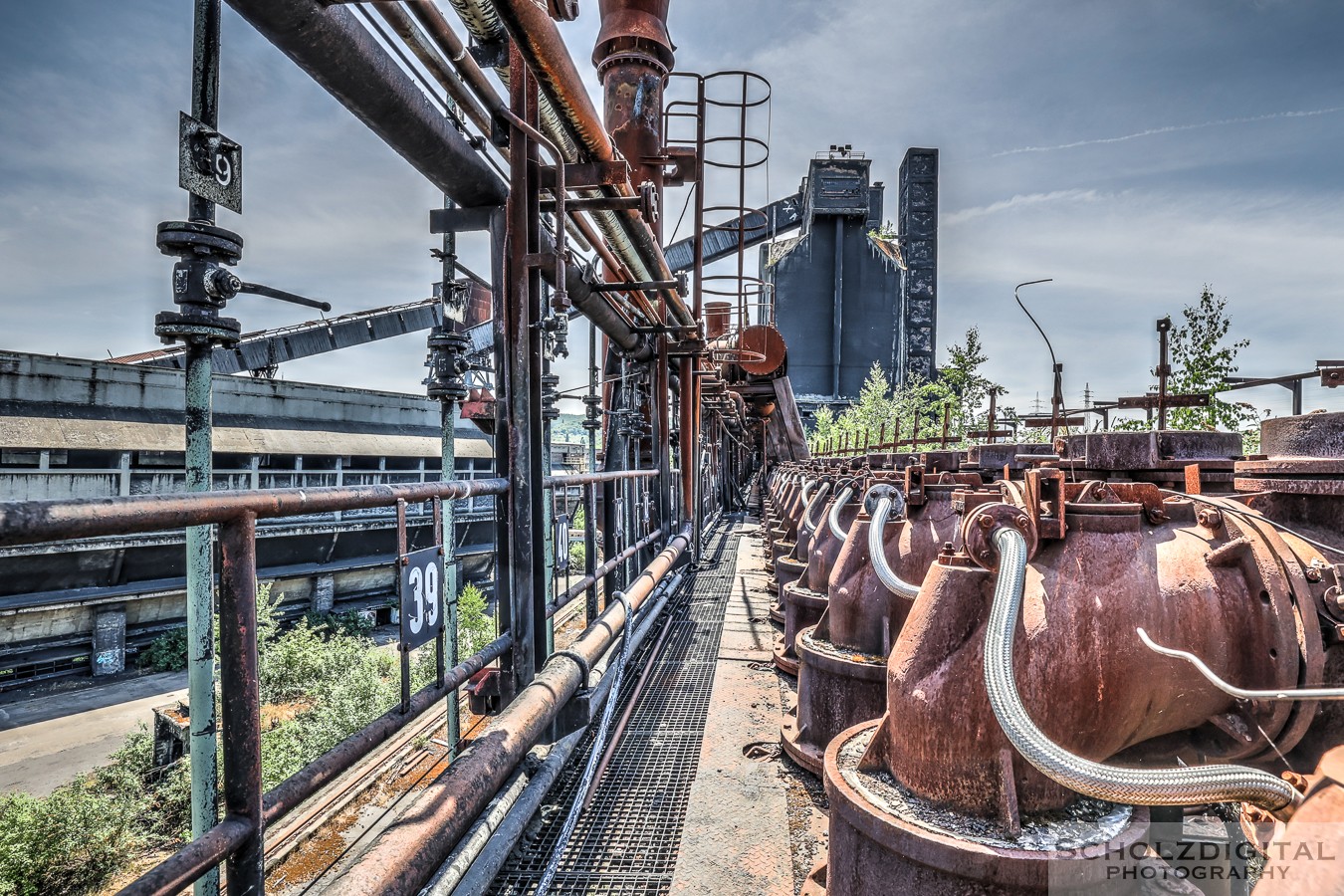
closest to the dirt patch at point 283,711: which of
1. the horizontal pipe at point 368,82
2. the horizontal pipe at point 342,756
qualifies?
the horizontal pipe at point 342,756

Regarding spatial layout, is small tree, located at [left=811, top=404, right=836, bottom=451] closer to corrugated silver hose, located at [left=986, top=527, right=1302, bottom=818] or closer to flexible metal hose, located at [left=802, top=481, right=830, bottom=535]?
flexible metal hose, located at [left=802, top=481, right=830, bottom=535]

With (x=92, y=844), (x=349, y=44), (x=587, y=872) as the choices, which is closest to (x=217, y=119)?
(x=349, y=44)

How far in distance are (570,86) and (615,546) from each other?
11.1ft

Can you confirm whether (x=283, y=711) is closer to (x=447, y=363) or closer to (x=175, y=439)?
(x=175, y=439)

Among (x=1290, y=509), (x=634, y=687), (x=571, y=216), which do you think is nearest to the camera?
(x=1290, y=509)

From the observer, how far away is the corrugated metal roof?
15102mm

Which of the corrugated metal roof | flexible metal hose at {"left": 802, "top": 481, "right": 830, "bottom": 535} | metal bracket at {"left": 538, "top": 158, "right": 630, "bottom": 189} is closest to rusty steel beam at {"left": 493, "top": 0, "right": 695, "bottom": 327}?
metal bracket at {"left": 538, "top": 158, "right": 630, "bottom": 189}

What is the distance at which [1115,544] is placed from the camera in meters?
1.67

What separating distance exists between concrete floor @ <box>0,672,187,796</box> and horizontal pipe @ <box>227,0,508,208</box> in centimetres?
1426

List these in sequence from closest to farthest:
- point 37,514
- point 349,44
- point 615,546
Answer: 1. point 37,514
2. point 349,44
3. point 615,546

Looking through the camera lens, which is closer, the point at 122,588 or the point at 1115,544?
the point at 1115,544

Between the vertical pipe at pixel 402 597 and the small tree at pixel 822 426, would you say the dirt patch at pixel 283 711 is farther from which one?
the small tree at pixel 822 426

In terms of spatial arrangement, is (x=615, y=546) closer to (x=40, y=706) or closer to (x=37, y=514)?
(x=37, y=514)

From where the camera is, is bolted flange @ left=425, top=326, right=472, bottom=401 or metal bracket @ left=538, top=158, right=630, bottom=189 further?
bolted flange @ left=425, top=326, right=472, bottom=401
